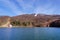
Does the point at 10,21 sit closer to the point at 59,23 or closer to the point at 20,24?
the point at 20,24

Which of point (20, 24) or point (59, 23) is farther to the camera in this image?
point (59, 23)

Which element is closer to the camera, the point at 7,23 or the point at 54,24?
the point at 7,23

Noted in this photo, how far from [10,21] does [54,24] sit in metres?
44.2

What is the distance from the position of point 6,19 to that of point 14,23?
14364 millimetres

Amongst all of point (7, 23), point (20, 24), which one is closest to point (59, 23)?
point (20, 24)

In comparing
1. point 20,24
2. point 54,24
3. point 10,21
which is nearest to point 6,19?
point 10,21

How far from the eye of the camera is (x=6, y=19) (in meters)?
150

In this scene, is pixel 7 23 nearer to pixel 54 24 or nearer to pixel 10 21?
pixel 10 21

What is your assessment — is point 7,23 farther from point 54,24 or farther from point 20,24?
point 54,24

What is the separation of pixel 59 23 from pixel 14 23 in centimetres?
4445

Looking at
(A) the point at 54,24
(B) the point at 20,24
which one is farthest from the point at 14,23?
(A) the point at 54,24

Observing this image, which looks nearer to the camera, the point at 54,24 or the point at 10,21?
the point at 10,21

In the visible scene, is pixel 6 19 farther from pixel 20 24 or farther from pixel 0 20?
pixel 20 24

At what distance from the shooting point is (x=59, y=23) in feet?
497
